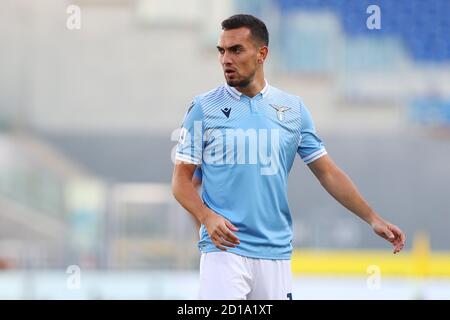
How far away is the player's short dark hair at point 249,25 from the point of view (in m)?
2.86

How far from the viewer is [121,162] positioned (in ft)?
44.0

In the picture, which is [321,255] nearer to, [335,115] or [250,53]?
[335,115]

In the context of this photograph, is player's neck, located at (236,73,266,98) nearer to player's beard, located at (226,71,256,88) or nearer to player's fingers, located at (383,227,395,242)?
player's beard, located at (226,71,256,88)

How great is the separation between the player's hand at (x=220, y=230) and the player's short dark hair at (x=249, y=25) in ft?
1.74

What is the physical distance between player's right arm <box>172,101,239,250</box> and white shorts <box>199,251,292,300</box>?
86 millimetres

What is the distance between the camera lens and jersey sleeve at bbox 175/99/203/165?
283 cm

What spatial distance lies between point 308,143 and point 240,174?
0.28m

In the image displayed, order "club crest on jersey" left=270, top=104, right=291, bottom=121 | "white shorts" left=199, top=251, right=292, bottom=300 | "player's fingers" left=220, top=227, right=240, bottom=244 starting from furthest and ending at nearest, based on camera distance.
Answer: "club crest on jersey" left=270, top=104, right=291, bottom=121 < "white shorts" left=199, top=251, right=292, bottom=300 < "player's fingers" left=220, top=227, right=240, bottom=244

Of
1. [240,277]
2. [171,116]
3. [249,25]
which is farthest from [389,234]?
[171,116]

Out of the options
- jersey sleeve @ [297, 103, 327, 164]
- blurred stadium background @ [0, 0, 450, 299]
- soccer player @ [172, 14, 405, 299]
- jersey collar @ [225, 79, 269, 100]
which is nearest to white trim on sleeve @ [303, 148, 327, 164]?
A: jersey sleeve @ [297, 103, 327, 164]

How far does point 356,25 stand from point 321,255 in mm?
3266

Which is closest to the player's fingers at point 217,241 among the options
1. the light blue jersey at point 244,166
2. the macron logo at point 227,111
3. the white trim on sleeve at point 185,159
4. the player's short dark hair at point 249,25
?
the light blue jersey at point 244,166

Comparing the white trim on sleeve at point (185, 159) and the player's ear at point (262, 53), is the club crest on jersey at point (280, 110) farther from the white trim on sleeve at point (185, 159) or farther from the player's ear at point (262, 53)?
the white trim on sleeve at point (185, 159)
